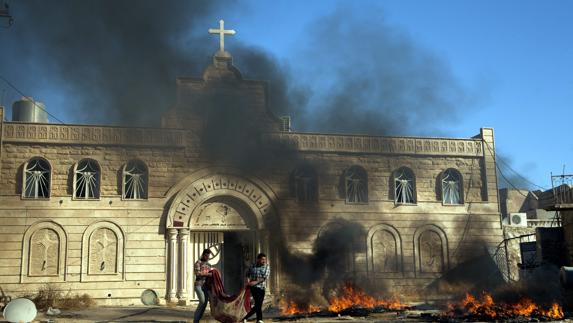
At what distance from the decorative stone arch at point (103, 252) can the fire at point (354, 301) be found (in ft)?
28.2

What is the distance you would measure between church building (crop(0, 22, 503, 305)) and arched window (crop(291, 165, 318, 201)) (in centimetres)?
6

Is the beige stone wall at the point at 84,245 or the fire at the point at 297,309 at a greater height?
the beige stone wall at the point at 84,245

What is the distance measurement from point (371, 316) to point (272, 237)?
336 inches

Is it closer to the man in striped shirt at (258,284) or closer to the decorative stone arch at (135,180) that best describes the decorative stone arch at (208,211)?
the decorative stone arch at (135,180)

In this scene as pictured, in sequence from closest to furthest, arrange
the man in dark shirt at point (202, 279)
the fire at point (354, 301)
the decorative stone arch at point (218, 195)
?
1. the man in dark shirt at point (202, 279)
2. the fire at point (354, 301)
3. the decorative stone arch at point (218, 195)

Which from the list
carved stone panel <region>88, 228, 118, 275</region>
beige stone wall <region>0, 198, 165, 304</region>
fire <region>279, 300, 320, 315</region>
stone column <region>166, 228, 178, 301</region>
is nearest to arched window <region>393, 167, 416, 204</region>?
fire <region>279, 300, 320, 315</region>

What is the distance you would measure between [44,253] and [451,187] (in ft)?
58.1

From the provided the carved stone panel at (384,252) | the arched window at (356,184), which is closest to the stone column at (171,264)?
the arched window at (356,184)

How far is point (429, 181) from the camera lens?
1117 inches

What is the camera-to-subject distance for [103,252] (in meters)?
24.6

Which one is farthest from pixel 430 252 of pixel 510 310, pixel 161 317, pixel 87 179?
pixel 87 179

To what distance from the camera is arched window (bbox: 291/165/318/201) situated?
88.3 ft

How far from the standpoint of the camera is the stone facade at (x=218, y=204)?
80.0ft

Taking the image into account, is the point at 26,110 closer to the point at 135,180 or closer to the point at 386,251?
the point at 135,180
